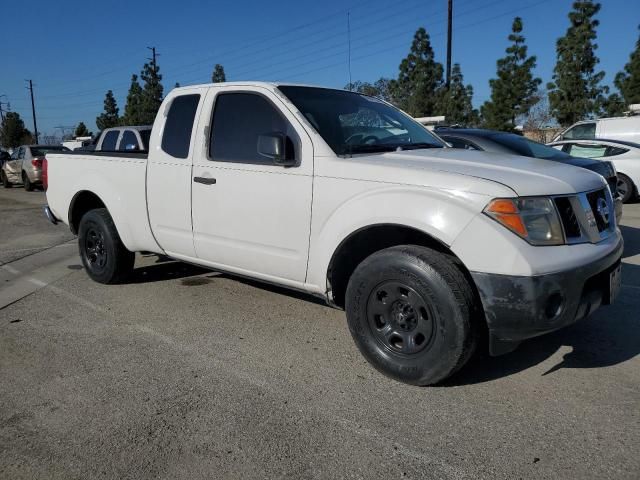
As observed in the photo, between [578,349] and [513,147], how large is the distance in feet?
14.4

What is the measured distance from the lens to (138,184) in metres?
4.94

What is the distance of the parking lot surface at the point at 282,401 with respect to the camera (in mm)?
2559

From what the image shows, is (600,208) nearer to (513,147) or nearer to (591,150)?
(513,147)

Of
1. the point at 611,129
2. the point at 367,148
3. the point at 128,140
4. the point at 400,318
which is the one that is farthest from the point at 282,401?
the point at 611,129

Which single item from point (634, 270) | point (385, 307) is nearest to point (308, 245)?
point (385, 307)

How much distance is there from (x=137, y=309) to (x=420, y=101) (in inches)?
1304

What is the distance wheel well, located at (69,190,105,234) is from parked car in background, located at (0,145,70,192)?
14537 millimetres

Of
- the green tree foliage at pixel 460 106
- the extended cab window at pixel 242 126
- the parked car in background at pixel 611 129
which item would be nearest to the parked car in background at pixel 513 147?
the extended cab window at pixel 242 126

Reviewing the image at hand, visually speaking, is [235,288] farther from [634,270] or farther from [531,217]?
[634,270]

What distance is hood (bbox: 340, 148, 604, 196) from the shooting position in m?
3.02

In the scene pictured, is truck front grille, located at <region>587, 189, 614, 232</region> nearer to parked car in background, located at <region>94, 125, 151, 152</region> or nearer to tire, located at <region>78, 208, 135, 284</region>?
tire, located at <region>78, 208, 135, 284</region>

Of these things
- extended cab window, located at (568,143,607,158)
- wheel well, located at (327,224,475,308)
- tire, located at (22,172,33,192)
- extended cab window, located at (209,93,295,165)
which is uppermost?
extended cab window, located at (209,93,295,165)

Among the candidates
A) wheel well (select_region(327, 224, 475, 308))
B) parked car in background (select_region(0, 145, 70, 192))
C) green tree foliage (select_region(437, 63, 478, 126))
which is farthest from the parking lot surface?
green tree foliage (select_region(437, 63, 478, 126))

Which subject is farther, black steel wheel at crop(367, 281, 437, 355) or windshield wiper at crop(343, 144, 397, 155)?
windshield wiper at crop(343, 144, 397, 155)
